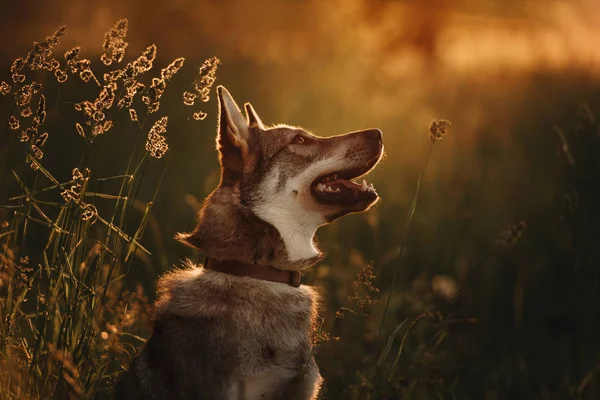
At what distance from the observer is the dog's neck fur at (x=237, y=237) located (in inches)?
156

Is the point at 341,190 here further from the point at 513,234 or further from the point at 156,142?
the point at 156,142

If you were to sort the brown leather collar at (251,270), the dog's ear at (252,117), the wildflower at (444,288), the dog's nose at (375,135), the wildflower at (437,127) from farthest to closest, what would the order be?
1. the wildflower at (444,288)
2. the dog's ear at (252,117)
3. the dog's nose at (375,135)
4. the brown leather collar at (251,270)
5. the wildflower at (437,127)

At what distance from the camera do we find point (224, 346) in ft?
11.8

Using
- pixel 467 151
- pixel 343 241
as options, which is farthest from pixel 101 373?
pixel 467 151

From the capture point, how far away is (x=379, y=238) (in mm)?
7199

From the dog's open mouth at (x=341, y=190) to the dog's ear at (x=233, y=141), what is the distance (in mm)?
429

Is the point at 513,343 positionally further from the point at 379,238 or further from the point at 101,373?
the point at 101,373

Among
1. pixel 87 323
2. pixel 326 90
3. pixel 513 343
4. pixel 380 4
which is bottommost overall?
pixel 513 343

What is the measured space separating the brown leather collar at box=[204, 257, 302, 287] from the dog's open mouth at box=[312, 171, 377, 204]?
18.3 inches

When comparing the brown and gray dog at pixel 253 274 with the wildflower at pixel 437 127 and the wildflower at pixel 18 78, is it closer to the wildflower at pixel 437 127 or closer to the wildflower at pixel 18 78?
the wildflower at pixel 437 127

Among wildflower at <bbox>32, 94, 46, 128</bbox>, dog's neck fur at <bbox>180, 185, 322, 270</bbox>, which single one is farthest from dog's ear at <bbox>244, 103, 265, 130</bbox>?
wildflower at <bbox>32, 94, 46, 128</bbox>

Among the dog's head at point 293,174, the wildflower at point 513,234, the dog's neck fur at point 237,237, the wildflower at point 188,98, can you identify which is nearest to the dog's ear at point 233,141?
the dog's head at point 293,174

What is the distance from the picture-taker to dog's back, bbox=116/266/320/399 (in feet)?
11.6

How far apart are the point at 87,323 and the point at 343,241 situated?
13.1 ft
